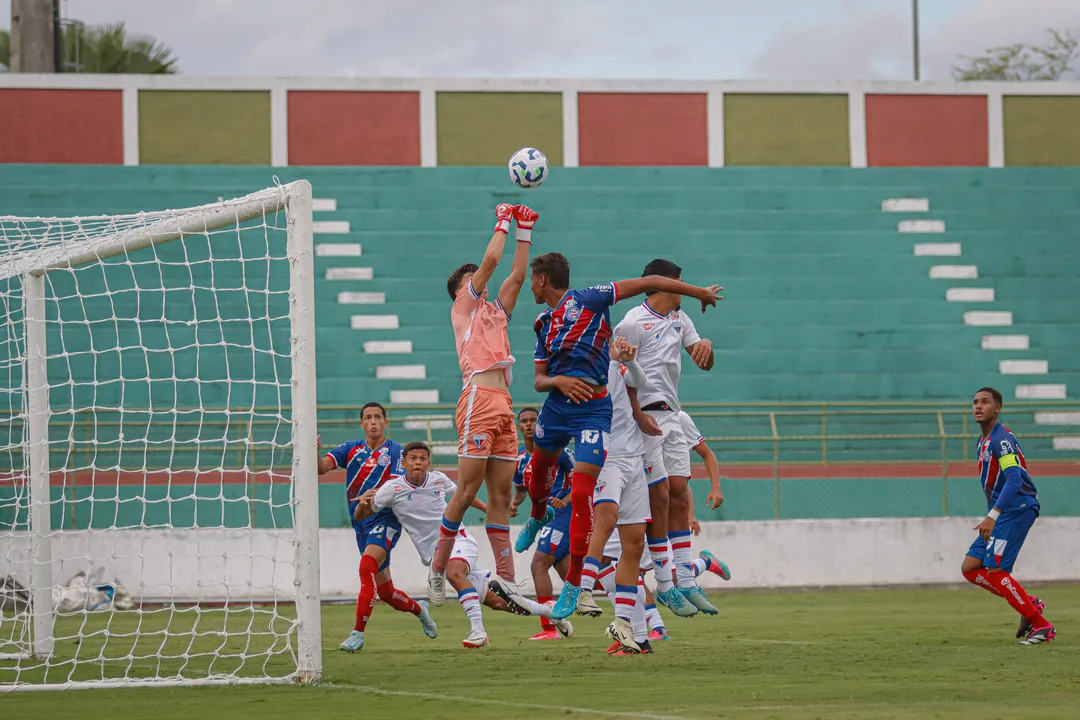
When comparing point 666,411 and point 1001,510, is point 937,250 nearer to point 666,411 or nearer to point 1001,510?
point 1001,510

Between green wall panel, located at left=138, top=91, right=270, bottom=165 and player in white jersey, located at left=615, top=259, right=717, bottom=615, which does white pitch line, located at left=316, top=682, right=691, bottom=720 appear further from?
green wall panel, located at left=138, top=91, right=270, bottom=165

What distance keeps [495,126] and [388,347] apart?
5.15 m

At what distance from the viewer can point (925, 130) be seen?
2567 centimetres

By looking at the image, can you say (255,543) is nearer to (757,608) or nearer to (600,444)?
(757,608)

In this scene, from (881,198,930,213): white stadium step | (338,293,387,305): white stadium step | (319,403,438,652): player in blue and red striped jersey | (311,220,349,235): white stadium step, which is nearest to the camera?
(319,403,438,652): player in blue and red striped jersey

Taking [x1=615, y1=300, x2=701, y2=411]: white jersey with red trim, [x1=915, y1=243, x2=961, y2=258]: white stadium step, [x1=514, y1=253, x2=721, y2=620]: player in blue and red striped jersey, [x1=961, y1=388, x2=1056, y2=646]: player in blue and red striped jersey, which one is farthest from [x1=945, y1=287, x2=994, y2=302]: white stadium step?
[x1=514, y1=253, x2=721, y2=620]: player in blue and red striped jersey

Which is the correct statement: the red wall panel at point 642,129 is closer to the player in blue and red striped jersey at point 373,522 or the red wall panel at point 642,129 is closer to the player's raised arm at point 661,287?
the player in blue and red striped jersey at point 373,522

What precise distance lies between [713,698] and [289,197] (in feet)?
12.0

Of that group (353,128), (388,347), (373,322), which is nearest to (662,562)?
(388,347)

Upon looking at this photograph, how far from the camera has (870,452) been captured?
20.2 metres

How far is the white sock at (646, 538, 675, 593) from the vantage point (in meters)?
9.02

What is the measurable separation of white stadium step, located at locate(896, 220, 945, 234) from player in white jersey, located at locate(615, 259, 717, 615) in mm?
15192

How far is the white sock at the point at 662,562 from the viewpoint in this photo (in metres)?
9.02

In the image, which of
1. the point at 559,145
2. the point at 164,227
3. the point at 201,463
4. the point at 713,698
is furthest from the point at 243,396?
the point at 713,698
